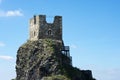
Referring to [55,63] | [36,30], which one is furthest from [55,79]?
[36,30]

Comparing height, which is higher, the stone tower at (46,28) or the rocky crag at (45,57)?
the stone tower at (46,28)

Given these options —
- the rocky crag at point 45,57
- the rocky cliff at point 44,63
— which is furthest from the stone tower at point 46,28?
the rocky cliff at point 44,63

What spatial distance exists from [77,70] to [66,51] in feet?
16.7

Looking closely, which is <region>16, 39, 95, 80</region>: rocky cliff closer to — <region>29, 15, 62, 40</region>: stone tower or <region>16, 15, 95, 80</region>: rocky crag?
<region>16, 15, 95, 80</region>: rocky crag

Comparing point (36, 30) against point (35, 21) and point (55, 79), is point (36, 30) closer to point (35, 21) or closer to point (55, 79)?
point (35, 21)

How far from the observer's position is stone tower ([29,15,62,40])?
123 m

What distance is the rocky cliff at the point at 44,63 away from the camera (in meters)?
118

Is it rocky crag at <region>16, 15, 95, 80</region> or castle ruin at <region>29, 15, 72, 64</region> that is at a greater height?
castle ruin at <region>29, 15, 72, 64</region>

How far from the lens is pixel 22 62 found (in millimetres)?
124188

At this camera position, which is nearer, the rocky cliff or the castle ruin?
the rocky cliff

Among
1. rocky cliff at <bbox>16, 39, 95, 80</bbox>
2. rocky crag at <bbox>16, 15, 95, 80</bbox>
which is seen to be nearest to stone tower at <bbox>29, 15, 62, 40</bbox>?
rocky crag at <bbox>16, 15, 95, 80</bbox>

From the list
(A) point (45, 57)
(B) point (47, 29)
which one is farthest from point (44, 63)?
(B) point (47, 29)

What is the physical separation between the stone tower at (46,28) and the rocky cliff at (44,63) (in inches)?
76.0

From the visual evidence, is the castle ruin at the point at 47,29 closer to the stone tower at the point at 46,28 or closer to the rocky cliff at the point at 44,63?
the stone tower at the point at 46,28
